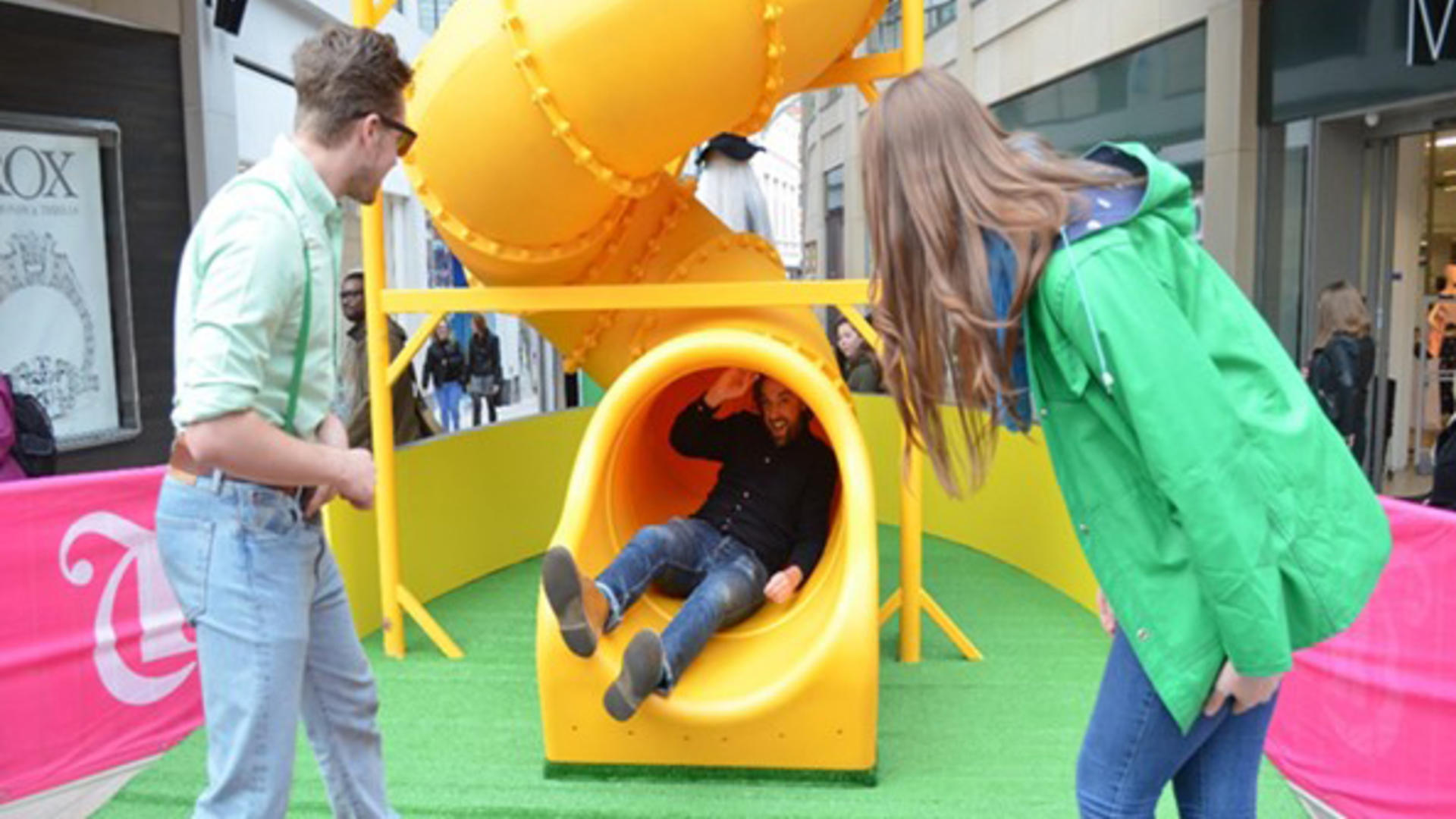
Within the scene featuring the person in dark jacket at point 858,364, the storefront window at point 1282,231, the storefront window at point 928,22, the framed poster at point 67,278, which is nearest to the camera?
the framed poster at point 67,278

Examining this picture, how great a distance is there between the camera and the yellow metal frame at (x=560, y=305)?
456cm

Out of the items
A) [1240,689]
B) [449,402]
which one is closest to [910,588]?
[1240,689]

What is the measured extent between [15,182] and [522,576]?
4542 mm

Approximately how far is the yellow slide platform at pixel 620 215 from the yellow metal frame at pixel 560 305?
135 mm

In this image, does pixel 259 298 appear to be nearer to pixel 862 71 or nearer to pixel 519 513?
pixel 862 71

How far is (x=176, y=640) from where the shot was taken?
13.3ft

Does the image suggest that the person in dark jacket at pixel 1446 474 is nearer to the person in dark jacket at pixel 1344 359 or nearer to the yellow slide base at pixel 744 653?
the person in dark jacket at pixel 1344 359

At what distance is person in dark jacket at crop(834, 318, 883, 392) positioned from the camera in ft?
29.0

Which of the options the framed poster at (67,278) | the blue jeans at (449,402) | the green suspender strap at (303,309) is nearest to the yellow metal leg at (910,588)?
the green suspender strap at (303,309)

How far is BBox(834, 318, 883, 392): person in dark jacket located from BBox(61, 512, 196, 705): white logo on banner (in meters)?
5.33

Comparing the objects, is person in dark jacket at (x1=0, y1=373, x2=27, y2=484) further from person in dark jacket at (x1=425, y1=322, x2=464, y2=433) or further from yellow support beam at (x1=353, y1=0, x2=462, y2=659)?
person in dark jacket at (x1=425, y1=322, x2=464, y2=433)

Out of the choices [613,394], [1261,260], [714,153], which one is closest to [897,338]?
[613,394]

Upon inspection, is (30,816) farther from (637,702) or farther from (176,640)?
(637,702)

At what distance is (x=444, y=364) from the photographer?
13.8m
